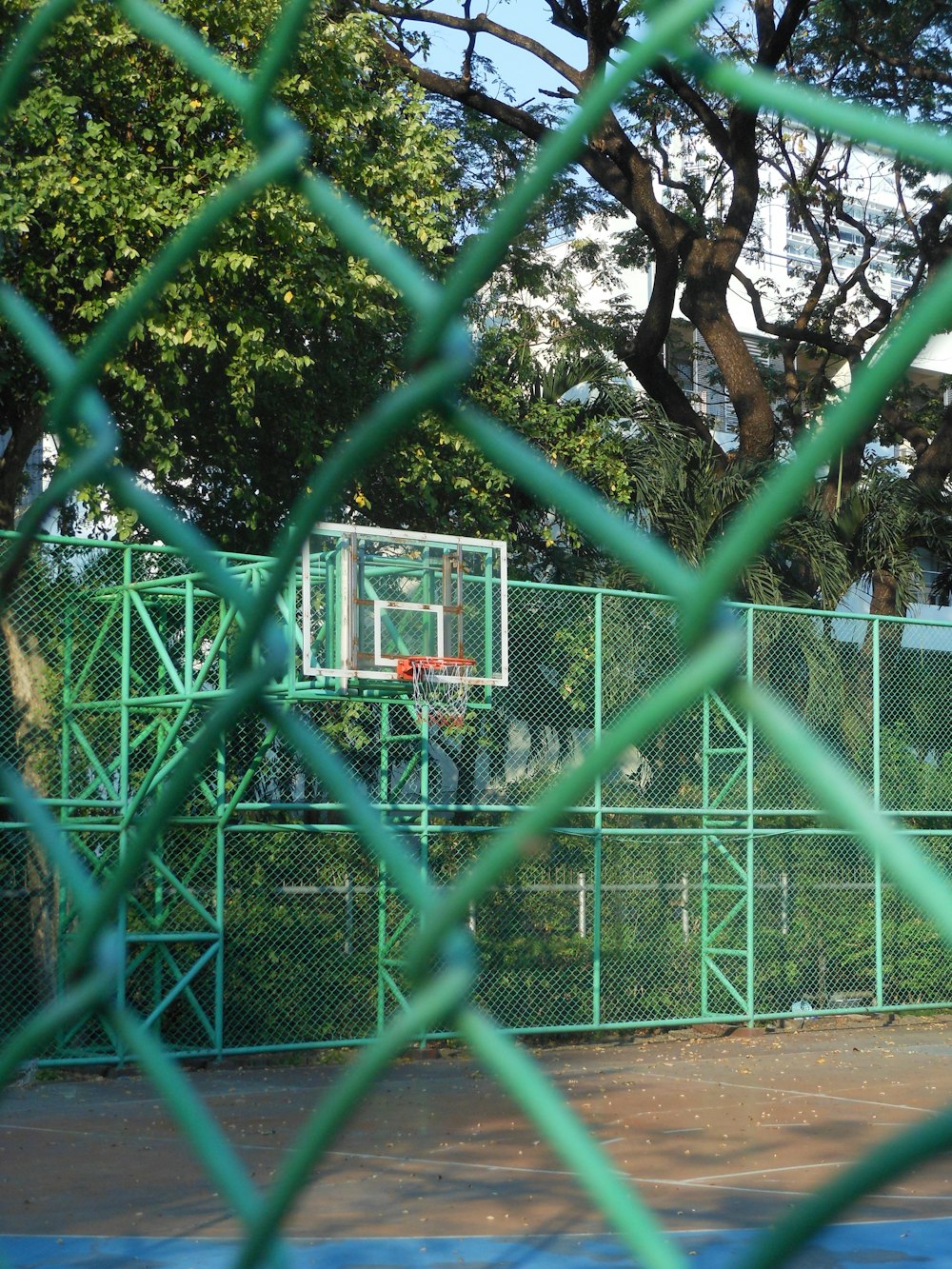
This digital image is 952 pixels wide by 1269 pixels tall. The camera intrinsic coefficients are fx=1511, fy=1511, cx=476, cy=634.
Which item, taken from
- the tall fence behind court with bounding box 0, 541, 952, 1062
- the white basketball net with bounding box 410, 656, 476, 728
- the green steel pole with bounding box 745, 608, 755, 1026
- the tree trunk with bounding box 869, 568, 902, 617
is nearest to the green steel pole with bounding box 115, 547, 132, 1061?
the tall fence behind court with bounding box 0, 541, 952, 1062

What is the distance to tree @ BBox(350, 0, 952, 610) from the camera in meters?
15.8

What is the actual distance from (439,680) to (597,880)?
90.5 inches

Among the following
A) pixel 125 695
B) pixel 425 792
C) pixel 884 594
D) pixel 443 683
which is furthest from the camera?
pixel 884 594

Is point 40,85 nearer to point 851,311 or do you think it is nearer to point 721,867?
point 721,867

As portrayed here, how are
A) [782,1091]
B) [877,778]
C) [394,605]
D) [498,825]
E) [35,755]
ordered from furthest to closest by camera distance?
[877,778] → [498,825] → [394,605] → [35,755] → [782,1091]

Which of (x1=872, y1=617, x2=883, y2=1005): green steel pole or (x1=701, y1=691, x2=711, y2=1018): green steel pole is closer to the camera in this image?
(x1=701, y1=691, x2=711, y2=1018): green steel pole

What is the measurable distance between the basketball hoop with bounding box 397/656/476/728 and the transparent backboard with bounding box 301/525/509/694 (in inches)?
3.8

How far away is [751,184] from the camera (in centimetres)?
1666

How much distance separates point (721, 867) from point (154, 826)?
39.0ft

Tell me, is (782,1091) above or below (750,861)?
below

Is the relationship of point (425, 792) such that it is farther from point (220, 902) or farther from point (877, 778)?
point (877, 778)

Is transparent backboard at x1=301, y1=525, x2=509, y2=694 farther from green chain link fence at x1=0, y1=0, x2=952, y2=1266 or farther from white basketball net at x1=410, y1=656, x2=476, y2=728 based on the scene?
green chain link fence at x1=0, y1=0, x2=952, y2=1266

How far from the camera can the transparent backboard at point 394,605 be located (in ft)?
32.7

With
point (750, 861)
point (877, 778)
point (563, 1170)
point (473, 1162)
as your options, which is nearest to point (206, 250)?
point (473, 1162)
